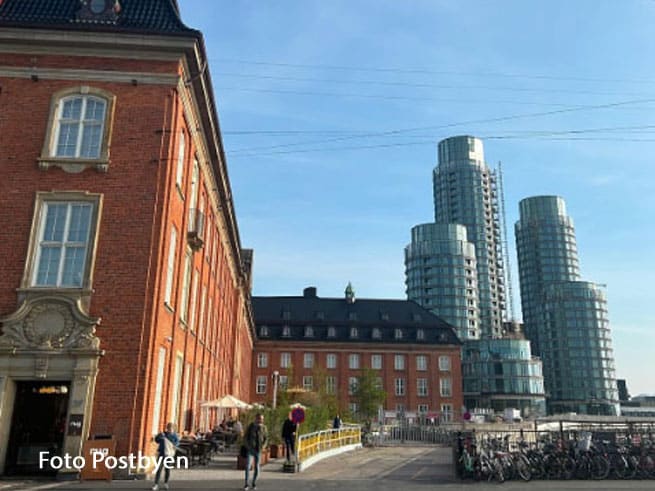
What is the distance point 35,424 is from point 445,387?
2679 inches

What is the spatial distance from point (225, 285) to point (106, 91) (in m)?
21.1

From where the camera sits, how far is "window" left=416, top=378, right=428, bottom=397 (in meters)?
78.0

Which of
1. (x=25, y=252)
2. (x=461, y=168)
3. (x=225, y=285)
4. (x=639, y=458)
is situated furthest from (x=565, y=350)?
(x=25, y=252)

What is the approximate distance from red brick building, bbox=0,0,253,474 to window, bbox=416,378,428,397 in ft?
200

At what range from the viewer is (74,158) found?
58.5 feet

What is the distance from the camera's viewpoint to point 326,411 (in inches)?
1047

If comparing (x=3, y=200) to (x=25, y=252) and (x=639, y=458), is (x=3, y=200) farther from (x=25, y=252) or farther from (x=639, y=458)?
(x=639, y=458)

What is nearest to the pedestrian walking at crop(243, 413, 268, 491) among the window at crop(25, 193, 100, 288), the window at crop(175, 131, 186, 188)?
the window at crop(25, 193, 100, 288)

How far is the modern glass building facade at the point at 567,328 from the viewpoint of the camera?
14175cm

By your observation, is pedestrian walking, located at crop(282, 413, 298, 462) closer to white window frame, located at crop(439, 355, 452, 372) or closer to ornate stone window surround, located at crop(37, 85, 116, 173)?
ornate stone window surround, located at crop(37, 85, 116, 173)

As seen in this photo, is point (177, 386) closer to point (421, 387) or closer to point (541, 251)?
point (421, 387)

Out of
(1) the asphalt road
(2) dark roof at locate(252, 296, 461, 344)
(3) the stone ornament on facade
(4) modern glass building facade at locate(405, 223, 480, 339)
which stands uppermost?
(4) modern glass building facade at locate(405, 223, 480, 339)

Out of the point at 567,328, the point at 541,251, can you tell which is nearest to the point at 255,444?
the point at 567,328

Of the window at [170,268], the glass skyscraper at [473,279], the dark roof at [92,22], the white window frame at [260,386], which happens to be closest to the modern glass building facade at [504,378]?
the glass skyscraper at [473,279]
